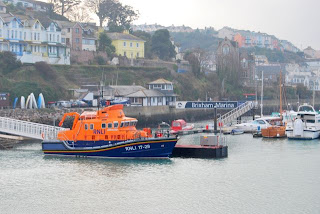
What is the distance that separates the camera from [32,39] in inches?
3233

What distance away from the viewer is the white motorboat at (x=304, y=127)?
177 feet

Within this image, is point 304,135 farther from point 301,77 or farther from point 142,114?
point 301,77

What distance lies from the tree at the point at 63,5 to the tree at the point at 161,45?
1731cm

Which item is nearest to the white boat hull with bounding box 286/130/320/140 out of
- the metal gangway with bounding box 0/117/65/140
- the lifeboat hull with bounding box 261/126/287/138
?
the lifeboat hull with bounding box 261/126/287/138

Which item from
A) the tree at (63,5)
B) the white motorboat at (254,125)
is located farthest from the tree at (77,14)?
the white motorboat at (254,125)


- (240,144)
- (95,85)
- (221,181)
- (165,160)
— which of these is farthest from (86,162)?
(95,85)

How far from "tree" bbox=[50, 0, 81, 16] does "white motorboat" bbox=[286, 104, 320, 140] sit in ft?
216

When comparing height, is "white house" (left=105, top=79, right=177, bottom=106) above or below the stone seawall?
above

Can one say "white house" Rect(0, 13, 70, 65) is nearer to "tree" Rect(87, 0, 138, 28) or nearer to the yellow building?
the yellow building

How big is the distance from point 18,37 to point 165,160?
45553 millimetres

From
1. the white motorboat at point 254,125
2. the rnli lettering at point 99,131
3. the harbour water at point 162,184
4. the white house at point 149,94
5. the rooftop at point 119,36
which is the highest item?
the rooftop at point 119,36

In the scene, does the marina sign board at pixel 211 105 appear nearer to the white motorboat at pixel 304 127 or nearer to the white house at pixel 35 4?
the white motorboat at pixel 304 127

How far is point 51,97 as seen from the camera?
233 ft

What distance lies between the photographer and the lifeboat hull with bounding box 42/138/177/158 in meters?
40.6
